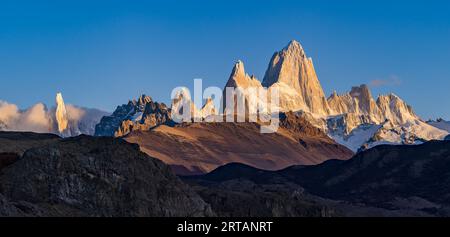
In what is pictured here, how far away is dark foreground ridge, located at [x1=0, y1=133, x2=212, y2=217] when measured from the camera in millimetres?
151500

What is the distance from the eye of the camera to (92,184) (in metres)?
160

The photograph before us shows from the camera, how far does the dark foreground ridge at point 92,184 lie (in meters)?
152

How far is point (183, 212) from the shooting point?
6742 inches

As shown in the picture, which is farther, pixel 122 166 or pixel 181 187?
pixel 181 187
